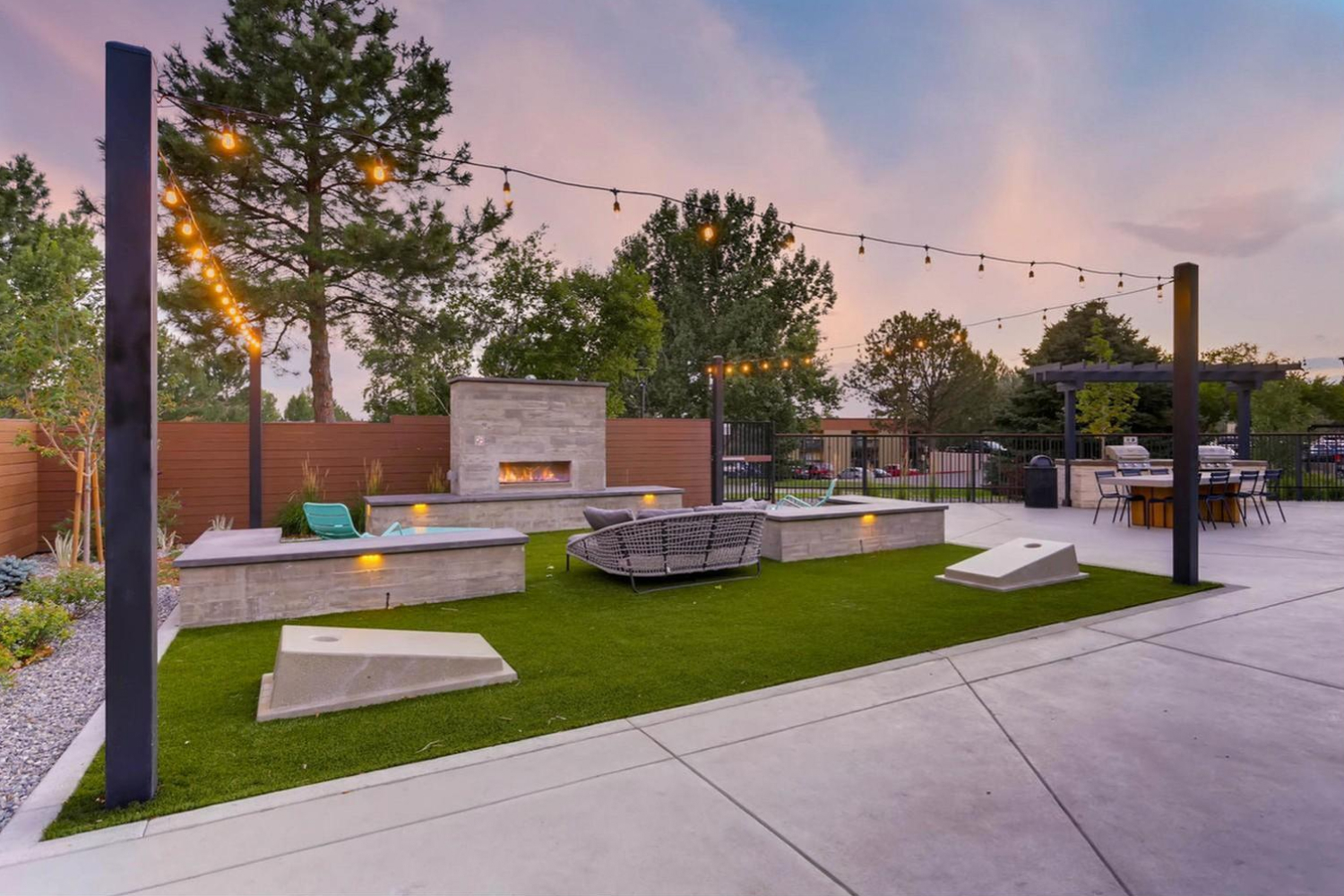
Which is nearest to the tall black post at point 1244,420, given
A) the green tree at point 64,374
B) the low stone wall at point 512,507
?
the low stone wall at point 512,507

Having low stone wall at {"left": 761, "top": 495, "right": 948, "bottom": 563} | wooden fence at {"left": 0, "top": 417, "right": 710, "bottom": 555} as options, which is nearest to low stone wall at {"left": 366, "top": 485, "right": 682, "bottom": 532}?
wooden fence at {"left": 0, "top": 417, "right": 710, "bottom": 555}

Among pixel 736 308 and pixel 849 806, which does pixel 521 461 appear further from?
pixel 736 308

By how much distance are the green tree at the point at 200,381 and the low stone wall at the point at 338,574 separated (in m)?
3.40

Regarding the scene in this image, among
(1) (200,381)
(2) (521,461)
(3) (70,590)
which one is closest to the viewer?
(3) (70,590)

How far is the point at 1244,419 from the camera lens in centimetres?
1355

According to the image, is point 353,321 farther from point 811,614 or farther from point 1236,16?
point 1236,16

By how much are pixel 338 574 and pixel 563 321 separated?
55.2 ft

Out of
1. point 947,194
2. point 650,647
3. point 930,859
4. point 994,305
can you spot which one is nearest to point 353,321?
point 947,194

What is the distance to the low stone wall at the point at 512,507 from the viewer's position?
8.78m

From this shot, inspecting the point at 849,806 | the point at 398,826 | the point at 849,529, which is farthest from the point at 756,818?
the point at 849,529

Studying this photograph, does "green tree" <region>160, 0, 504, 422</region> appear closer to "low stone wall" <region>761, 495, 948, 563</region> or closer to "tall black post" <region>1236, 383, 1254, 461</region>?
"low stone wall" <region>761, 495, 948, 563</region>

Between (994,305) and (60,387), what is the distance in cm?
2313

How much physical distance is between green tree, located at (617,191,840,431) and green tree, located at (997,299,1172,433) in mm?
8304

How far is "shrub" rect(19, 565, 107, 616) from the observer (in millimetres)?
4984
